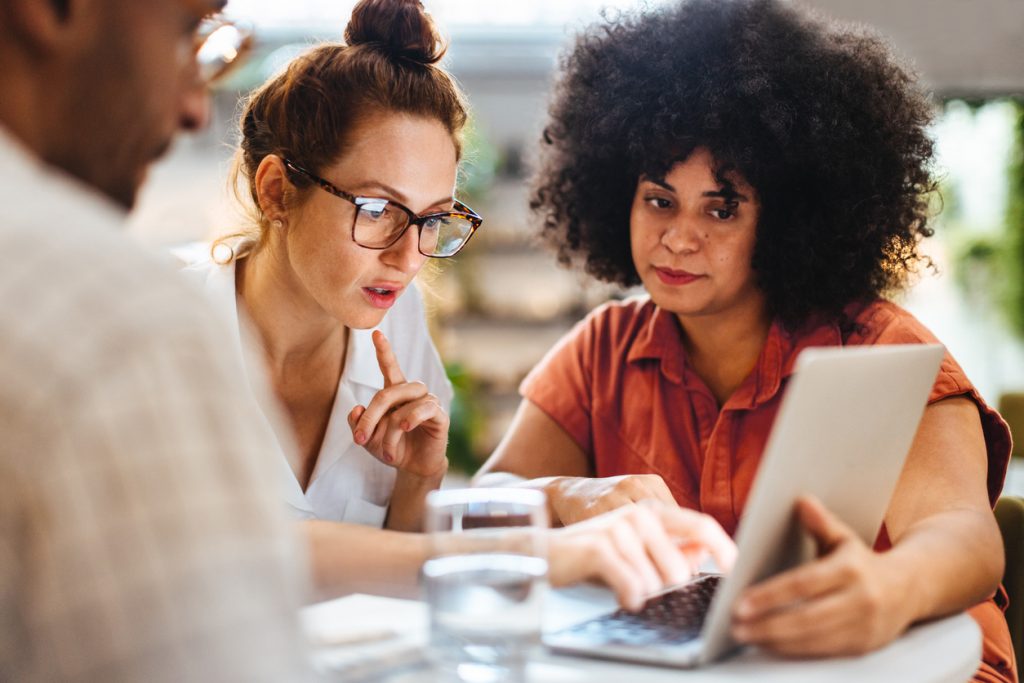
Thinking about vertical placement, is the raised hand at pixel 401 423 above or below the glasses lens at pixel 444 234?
below

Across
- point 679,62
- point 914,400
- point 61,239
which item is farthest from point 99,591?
point 679,62

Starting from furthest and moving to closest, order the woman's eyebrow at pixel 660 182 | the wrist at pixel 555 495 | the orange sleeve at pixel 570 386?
1. the orange sleeve at pixel 570 386
2. the woman's eyebrow at pixel 660 182
3. the wrist at pixel 555 495

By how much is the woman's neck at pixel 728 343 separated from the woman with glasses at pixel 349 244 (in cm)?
48

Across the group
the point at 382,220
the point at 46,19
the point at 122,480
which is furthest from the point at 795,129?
the point at 122,480

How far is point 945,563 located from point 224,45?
0.97 m

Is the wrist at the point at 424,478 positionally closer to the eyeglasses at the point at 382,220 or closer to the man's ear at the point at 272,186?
the eyeglasses at the point at 382,220

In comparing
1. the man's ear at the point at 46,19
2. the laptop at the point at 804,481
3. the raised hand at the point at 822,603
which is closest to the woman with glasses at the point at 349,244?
the laptop at the point at 804,481

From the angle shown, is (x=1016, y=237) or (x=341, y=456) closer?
(x=341, y=456)

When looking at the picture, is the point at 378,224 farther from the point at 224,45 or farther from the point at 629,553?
the point at 629,553

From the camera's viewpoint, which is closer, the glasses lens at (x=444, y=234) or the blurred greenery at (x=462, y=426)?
the glasses lens at (x=444, y=234)

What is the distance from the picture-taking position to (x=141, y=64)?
2.16 ft

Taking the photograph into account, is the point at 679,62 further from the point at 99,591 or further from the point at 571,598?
the point at 99,591

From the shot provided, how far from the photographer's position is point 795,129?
1771 millimetres

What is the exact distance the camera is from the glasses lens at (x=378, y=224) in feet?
5.24
